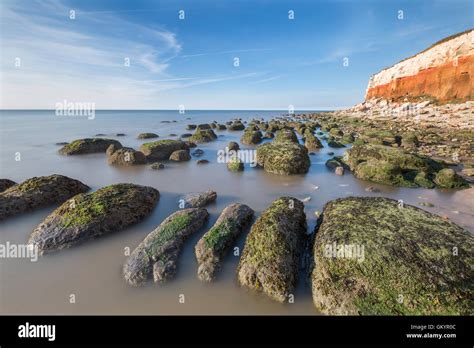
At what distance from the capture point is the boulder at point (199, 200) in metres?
→ 11.2

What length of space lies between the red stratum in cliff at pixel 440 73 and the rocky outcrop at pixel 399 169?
4626 centimetres

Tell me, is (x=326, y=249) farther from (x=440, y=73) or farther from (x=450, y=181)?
(x=440, y=73)

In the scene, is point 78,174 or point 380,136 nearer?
point 78,174

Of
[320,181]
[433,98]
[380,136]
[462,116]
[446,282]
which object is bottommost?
[446,282]

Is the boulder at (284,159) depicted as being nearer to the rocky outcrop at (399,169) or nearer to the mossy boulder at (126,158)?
the rocky outcrop at (399,169)

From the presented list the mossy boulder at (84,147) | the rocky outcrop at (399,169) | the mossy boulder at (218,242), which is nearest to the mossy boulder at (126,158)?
the mossy boulder at (84,147)

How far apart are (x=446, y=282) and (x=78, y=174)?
19433 millimetres

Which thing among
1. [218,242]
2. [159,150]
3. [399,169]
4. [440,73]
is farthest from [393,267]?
[440,73]

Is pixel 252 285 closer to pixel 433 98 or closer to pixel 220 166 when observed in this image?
pixel 220 166

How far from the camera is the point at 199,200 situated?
37.3 feet

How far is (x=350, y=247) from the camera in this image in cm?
622

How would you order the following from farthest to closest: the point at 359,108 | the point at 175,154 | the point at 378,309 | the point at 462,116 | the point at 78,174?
the point at 359,108 → the point at 462,116 → the point at 175,154 → the point at 78,174 → the point at 378,309

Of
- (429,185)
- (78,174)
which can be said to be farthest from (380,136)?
(78,174)

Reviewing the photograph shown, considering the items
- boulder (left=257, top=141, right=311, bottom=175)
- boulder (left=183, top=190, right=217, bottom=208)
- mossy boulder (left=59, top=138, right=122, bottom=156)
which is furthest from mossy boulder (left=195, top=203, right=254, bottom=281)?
mossy boulder (left=59, top=138, right=122, bottom=156)
